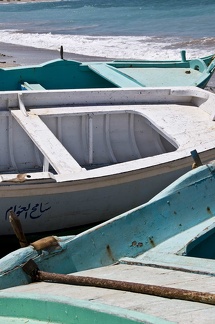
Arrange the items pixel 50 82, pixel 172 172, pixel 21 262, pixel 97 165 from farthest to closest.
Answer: pixel 50 82 < pixel 97 165 < pixel 172 172 < pixel 21 262

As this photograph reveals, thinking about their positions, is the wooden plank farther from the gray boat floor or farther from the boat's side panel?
the gray boat floor

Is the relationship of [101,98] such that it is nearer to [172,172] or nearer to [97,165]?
[97,165]

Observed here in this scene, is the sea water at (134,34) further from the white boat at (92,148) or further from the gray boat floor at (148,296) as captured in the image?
the gray boat floor at (148,296)

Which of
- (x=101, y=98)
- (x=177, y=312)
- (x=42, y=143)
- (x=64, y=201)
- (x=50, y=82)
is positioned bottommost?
(x=177, y=312)

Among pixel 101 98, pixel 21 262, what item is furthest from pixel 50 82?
pixel 21 262

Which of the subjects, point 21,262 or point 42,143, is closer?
point 21,262

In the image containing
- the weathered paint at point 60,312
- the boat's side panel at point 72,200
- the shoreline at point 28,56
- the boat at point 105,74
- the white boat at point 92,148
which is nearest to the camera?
the weathered paint at point 60,312

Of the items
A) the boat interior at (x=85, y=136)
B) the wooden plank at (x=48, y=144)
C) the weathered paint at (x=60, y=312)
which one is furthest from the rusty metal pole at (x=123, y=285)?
the boat interior at (x=85, y=136)

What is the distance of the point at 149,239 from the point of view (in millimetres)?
3967

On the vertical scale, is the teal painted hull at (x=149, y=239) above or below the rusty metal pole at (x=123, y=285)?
above

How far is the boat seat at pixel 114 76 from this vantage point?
8.34m

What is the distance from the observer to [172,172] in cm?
599

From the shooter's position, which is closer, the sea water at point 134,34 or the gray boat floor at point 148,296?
the gray boat floor at point 148,296

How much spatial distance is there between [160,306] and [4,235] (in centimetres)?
338
